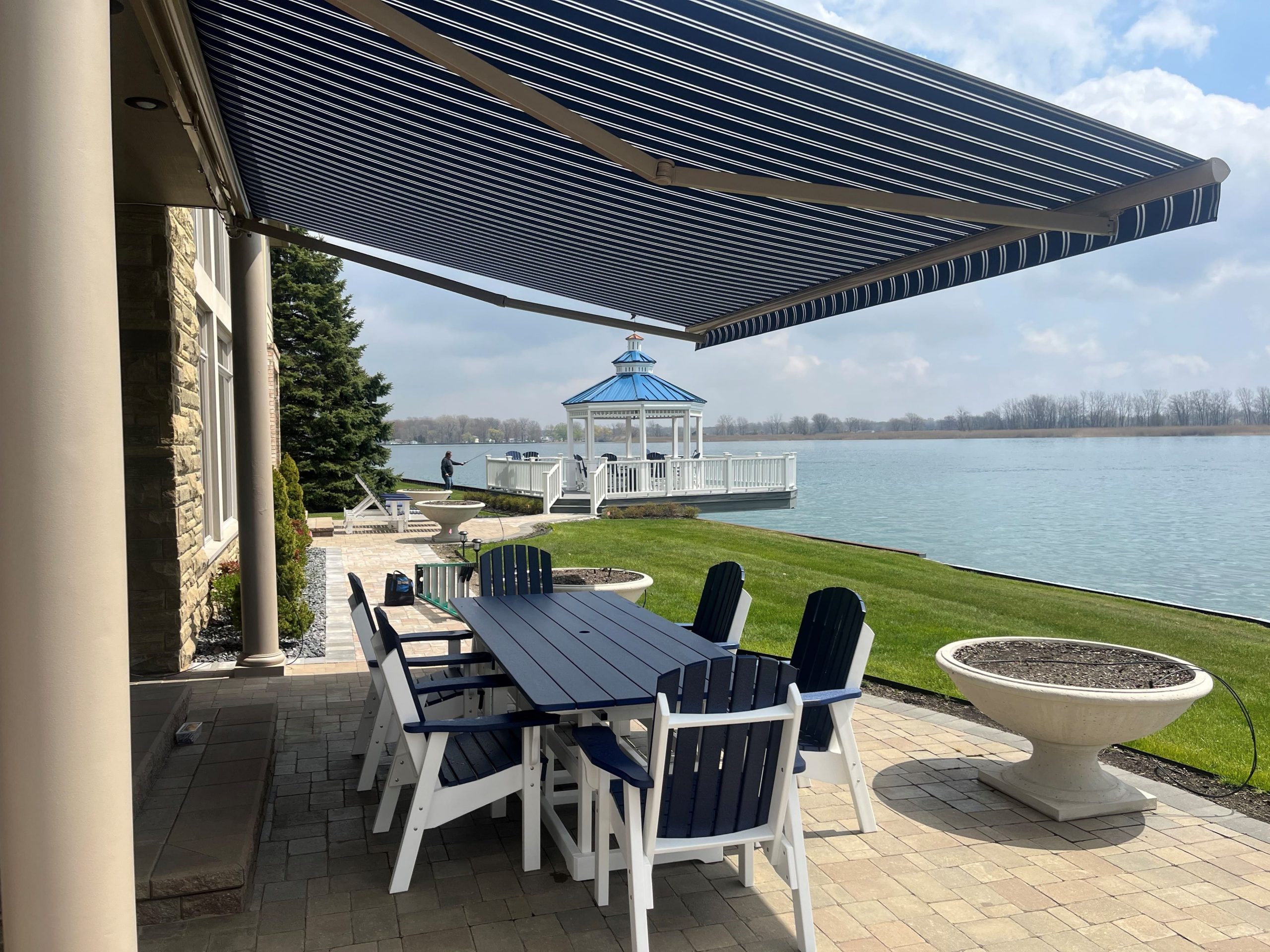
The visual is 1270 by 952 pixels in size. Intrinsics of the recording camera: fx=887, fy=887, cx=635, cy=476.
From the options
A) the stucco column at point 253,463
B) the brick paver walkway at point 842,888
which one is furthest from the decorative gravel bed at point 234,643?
the brick paver walkway at point 842,888

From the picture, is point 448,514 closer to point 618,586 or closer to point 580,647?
point 618,586

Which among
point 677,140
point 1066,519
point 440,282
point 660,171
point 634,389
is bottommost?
point 1066,519

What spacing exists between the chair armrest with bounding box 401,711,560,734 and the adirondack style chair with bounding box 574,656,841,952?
1.63 ft

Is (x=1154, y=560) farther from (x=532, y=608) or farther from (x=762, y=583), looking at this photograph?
(x=532, y=608)

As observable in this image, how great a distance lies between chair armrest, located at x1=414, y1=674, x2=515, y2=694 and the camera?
4.03 meters

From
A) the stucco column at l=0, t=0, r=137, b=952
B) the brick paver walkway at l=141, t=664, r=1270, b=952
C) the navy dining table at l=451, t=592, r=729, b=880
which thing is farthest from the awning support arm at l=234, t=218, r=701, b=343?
the stucco column at l=0, t=0, r=137, b=952

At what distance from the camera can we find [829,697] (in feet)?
12.6

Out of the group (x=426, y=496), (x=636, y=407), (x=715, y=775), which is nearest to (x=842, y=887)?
(x=715, y=775)

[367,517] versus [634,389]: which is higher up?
[634,389]

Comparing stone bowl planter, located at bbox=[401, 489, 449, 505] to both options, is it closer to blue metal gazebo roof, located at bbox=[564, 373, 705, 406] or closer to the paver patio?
blue metal gazebo roof, located at bbox=[564, 373, 705, 406]

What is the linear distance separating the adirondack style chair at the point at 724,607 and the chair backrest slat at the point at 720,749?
1.70m

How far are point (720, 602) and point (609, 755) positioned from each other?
2276 mm

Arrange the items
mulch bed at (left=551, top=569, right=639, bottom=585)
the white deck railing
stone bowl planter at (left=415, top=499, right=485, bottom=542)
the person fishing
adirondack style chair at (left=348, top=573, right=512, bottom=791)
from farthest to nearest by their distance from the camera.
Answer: the person fishing
the white deck railing
stone bowl planter at (left=415, top=499, right=485, bottom=542)
mulch bed at (left=551, top=569, right=639, bottom=585)
adirondack style chair at (left=348, top=573, right=512, bottom=791)

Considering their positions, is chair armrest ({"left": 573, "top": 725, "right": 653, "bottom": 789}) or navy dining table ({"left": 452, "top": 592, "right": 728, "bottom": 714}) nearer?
chair armrest ({"left": 573, "top": 725, "right": 653, "bottom": 789})
